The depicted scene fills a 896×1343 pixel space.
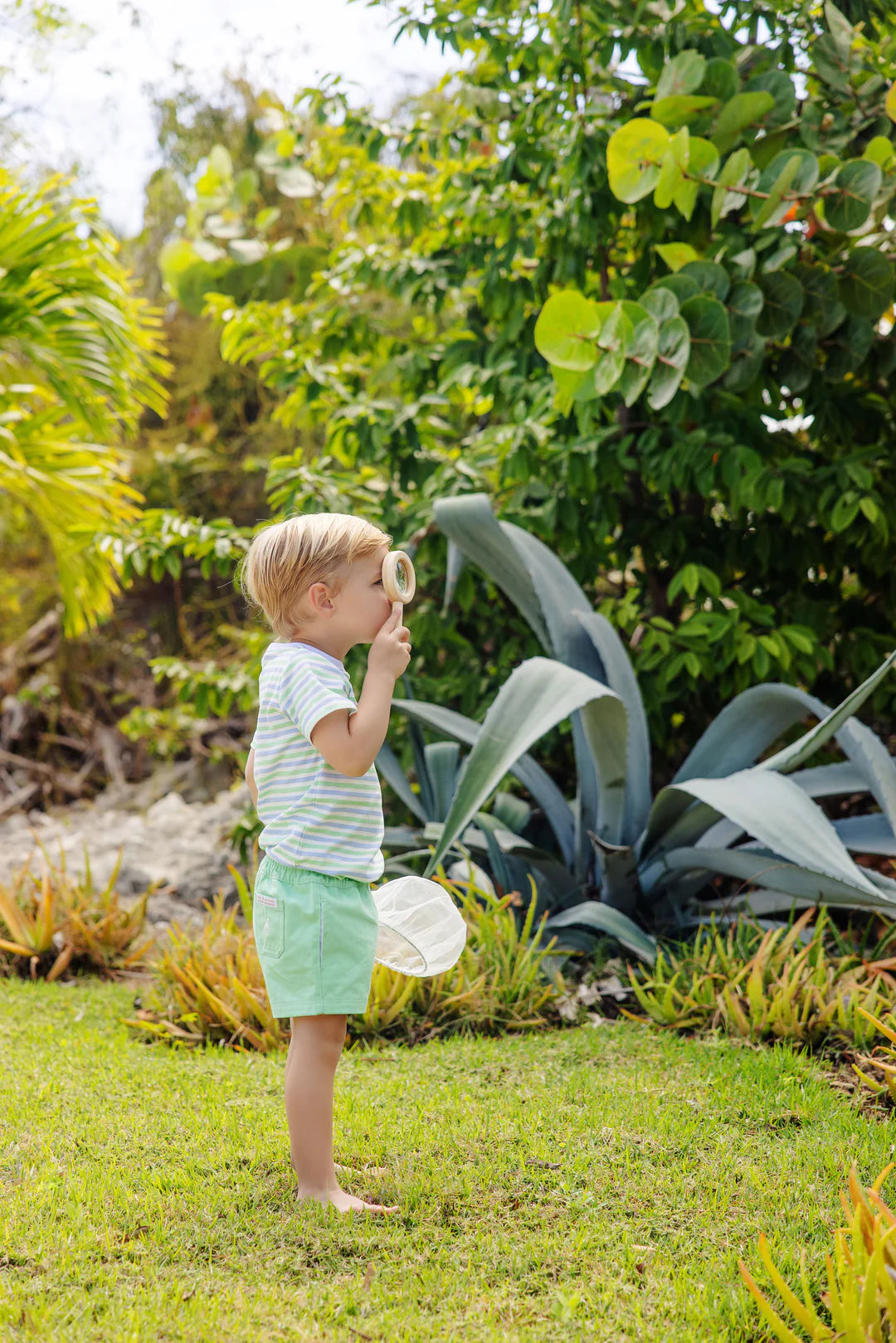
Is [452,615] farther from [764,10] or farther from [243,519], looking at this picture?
[243,519]

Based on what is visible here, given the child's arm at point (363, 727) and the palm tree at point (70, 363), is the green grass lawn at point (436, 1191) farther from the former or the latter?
the palm tree at point (70, 363)

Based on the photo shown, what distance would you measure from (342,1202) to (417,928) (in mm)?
450

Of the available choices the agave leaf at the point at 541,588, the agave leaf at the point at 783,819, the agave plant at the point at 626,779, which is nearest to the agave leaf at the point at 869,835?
the agave plant at the point at 626,779

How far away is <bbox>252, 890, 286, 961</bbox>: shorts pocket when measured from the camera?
66.1 inches

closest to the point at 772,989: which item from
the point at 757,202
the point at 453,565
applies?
the point at 453,565

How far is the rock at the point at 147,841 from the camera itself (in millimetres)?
4094

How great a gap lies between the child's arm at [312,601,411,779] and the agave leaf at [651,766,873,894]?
3.33 feet

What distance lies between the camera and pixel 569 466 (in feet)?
10.8

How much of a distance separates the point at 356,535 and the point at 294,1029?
811mm

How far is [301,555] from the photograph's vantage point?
1.73 metres

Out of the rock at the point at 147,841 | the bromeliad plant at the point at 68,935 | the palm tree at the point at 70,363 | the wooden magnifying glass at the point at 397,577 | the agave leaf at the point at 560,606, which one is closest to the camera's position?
the wooden magnifying glass at the point at 397,577

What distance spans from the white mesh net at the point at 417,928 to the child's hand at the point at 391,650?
438mm

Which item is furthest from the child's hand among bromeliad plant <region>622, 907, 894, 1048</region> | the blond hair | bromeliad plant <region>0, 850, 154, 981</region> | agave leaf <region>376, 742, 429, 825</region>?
bromeliad plant <region>0, 850, 154, 981</region>

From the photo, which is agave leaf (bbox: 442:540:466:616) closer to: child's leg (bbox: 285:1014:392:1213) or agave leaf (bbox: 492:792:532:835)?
agave leaf (bbox: 492:792:532:835)
